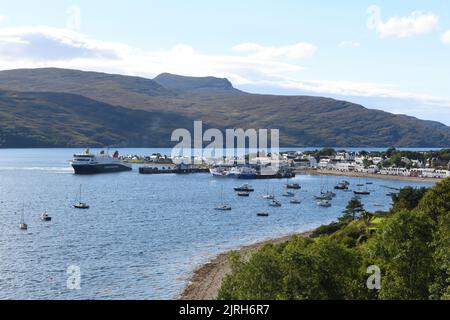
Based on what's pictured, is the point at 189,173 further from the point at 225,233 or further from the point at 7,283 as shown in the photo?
the point at 7,283

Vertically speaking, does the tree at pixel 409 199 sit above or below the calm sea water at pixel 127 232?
above

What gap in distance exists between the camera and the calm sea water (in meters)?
40.0

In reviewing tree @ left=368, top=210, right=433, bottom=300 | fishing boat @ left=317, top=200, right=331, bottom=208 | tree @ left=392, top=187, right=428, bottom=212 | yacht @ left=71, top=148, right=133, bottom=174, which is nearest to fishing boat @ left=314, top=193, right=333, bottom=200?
fishing boat @ left=317, top=200, right=331, bottom=208

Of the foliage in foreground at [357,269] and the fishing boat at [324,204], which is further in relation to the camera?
the fishing boat at [324,204]

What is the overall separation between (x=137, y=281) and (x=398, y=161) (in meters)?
166

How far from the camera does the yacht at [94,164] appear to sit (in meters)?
160

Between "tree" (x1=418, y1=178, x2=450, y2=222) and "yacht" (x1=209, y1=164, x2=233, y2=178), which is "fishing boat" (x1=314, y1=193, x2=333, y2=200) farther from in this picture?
"tree" (x1=418, y1=178, x2=450, y2=222)

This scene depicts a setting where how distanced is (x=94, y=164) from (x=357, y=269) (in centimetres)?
14524

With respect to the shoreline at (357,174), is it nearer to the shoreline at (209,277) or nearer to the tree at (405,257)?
the shoreline at (209,277)

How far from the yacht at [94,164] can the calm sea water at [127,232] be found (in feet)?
94.8

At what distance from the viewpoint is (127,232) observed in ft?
206

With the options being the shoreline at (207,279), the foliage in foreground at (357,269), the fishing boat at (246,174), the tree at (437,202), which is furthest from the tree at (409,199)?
the fishing boat at (246,174)

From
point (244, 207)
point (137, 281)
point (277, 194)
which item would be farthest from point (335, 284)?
point (277, 194)

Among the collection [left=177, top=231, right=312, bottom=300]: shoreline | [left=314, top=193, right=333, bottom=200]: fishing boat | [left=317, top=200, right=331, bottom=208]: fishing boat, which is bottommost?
[left=317, top=200, right=331, bottom=208]: fishing boat
